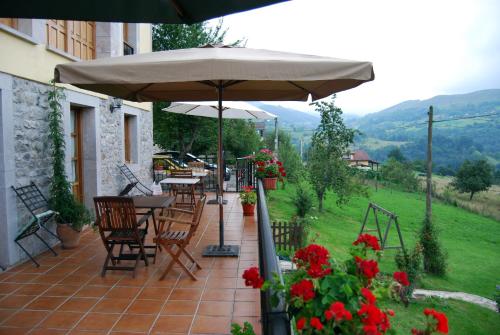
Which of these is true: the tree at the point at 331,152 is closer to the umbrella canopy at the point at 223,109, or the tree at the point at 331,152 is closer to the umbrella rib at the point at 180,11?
the umbrella canopy at the point at 223,109

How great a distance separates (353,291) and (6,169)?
410 cm

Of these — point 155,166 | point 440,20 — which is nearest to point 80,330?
point 155,166

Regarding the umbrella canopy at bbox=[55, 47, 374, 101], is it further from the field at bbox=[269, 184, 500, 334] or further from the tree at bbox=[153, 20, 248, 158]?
the tree at bbox=[153, 20, 248, 158]

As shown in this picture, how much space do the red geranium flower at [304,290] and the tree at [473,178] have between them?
54264 mm

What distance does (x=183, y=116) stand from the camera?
56.3ft

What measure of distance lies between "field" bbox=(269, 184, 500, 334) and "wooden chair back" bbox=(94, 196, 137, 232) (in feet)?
8.49

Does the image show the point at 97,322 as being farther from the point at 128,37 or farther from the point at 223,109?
the point at 128,37

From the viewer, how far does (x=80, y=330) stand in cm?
275

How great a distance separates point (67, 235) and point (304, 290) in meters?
4.41

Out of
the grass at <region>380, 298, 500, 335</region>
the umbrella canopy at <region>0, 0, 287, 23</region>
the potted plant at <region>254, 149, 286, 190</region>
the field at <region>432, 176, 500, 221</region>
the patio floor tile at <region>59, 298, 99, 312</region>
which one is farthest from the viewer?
the field at <region>432, 176, 500, 221</region>

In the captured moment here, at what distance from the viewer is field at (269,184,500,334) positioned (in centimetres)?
1258

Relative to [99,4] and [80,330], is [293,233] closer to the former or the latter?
[80,330]

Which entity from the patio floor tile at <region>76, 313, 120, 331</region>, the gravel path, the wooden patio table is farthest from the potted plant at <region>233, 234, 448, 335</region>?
the gravel path

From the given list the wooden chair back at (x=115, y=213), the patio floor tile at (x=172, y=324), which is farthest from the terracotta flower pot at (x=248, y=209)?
the patio floor tile at (x=172, y=324)
